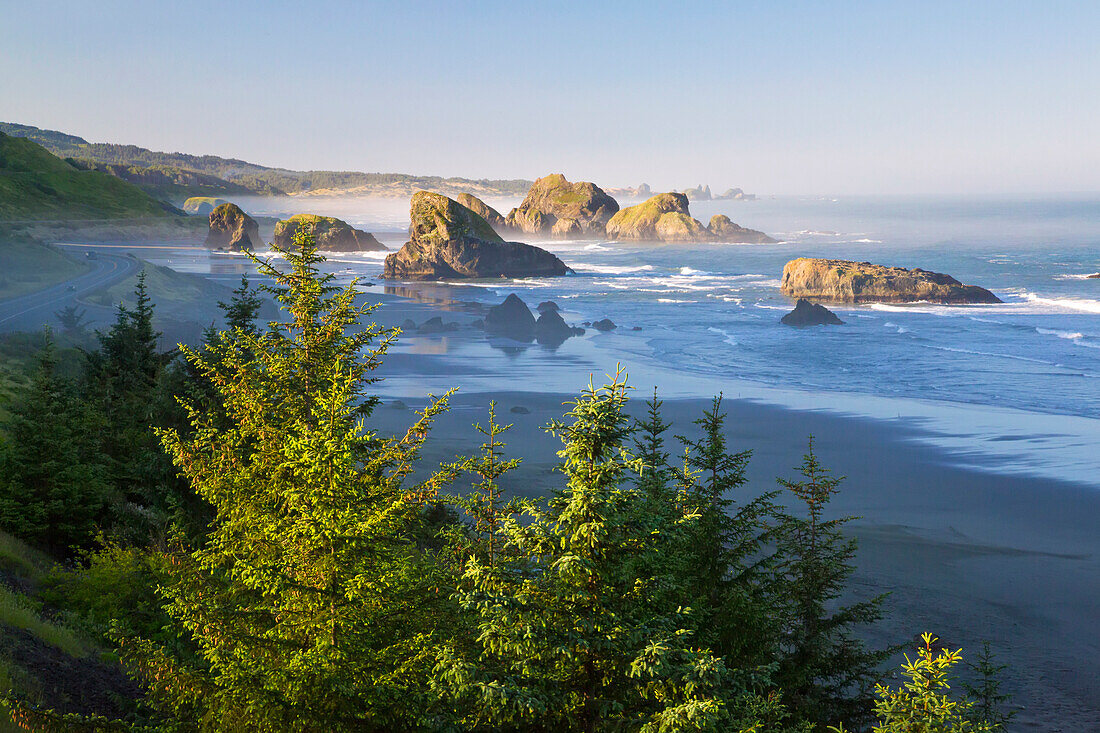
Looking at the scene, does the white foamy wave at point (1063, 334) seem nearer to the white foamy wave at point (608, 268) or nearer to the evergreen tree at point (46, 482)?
the white foamy wave at point (608, 268)

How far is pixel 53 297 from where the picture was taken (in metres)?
71.7

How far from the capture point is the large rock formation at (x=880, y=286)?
8506 centimetres

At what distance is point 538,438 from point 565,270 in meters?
85.5

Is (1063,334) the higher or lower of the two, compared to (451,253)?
lower

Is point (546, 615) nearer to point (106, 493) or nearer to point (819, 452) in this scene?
point (106, 493)

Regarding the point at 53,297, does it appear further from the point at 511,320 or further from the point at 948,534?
the point at 948,534

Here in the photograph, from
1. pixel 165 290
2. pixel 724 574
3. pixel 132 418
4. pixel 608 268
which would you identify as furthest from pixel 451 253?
pixel 724 574

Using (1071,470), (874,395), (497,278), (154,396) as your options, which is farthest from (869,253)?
(154,396)

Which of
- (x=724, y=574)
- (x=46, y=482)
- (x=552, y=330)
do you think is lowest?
(x=46, y=482)

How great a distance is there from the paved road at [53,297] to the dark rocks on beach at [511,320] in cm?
3542

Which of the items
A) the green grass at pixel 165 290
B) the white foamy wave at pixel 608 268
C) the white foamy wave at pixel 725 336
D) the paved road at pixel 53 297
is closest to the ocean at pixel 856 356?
the white foamy wave at pixel 725 336

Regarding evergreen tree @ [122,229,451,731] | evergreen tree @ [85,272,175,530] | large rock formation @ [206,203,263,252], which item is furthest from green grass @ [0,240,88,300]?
evergreen tree @ [122,229,451,731]

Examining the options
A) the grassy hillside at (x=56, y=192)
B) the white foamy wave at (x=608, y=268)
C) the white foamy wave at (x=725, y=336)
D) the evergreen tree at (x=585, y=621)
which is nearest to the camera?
the evergreen tree at (x=585, y=621)

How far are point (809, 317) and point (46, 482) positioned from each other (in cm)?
6428
